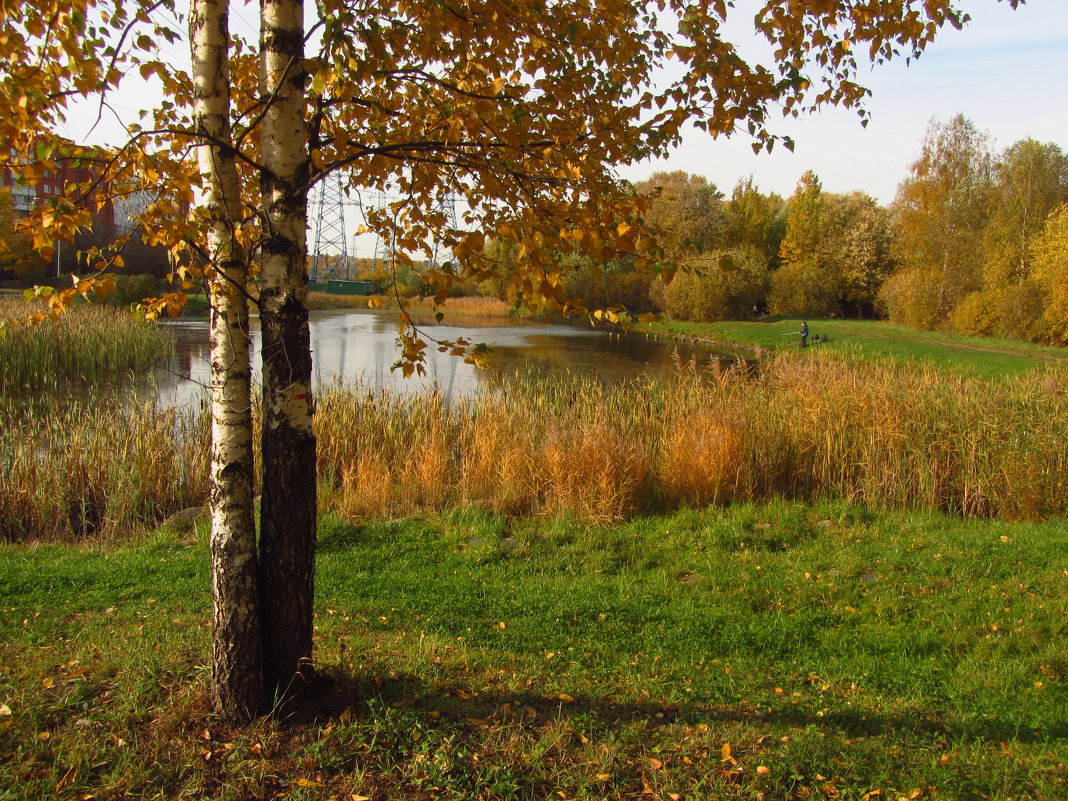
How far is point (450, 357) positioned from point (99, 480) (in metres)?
6.91

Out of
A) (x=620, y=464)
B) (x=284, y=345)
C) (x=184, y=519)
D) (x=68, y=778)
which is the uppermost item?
(x=284, y=345)

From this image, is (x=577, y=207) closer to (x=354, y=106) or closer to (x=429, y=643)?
(x=354, y=106)

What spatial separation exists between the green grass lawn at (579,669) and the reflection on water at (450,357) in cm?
603

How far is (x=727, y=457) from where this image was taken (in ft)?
24.2

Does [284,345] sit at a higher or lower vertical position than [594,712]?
higher

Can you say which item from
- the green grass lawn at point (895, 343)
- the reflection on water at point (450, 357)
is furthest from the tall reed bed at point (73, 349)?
the green grass lawn at point (895, 343)

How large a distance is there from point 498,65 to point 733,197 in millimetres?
54430

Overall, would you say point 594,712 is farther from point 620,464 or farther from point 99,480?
point 99,480

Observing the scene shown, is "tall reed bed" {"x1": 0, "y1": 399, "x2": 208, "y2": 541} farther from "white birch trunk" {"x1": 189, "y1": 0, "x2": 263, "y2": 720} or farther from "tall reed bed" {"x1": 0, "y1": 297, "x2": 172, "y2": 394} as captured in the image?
"tall reed bed" {"x1": 0, "y1": 297, "x2": 172, "y2": 394}

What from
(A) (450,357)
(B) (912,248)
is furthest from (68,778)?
(B) (912,248)

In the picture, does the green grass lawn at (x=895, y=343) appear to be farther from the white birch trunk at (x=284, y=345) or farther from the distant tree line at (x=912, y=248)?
the white birch trunk at (x=284, y=345)

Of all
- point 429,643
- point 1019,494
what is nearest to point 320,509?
point 429,643

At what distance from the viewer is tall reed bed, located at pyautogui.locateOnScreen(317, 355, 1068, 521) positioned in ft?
22.9

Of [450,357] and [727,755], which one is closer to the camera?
[727,755]
